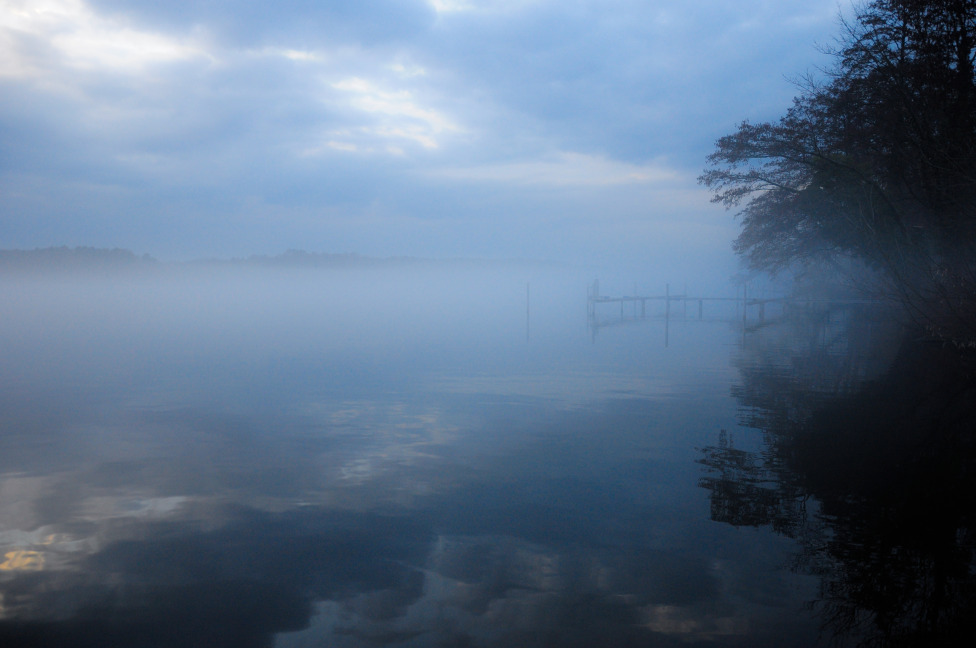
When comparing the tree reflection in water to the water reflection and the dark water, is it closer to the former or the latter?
the dark water

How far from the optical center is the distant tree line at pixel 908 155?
59.1 ft

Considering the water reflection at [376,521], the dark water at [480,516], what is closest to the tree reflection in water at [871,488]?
the dark water at [480,516]

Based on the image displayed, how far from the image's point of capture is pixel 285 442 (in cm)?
1369

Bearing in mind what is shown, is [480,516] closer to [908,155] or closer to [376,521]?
[376,521]

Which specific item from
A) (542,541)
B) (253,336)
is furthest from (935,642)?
(253,336)

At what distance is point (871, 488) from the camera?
9.77 meters

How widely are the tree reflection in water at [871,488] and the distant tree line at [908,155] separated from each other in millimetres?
2547

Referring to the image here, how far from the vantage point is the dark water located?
6.27 m

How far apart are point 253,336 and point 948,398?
1262 inches

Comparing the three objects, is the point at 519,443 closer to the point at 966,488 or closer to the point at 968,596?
the point at 966,488

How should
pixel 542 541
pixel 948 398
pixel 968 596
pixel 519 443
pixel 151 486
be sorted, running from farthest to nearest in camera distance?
Answer: pixel 948 398 → pixel 519 443 → pixel 151 486 → pixel 542 541 → pixel 968 596

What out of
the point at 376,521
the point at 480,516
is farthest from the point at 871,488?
the point at 376,521

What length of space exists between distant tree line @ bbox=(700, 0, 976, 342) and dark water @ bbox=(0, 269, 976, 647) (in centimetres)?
410

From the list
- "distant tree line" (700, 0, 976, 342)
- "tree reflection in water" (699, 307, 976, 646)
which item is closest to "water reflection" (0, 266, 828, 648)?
"tree reflection in water" (699, 307, 976, 646)
